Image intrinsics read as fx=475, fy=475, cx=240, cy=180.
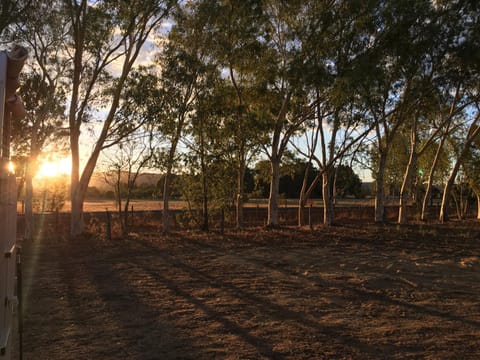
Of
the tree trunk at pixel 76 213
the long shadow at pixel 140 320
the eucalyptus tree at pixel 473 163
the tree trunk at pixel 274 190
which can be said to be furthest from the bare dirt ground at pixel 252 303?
the eucalyptus tree at pixel 473 163

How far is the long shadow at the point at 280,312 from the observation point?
5754 millimetres

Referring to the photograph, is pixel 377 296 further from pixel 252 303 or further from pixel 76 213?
pixel 76 213

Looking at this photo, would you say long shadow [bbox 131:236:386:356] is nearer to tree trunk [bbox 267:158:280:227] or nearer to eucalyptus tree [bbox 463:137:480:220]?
tree trunk [bbox 267:158:280:227]

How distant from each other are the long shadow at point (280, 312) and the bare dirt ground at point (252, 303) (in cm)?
2

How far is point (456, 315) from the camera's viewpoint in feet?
23.0

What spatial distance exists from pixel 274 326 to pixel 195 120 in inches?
561

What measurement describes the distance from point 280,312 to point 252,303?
2.35ft

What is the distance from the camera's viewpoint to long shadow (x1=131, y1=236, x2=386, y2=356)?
18.9 feet

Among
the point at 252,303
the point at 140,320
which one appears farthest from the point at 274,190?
the point at 140,320

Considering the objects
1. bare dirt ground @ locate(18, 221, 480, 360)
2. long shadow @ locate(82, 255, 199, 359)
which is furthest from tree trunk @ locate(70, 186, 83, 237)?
long shadow @ locate(82, 255, 199, 359)

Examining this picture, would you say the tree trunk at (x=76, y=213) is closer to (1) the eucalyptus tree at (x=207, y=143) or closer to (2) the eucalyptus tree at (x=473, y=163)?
(1) the eucalyptus tree at (x=207, y=143)

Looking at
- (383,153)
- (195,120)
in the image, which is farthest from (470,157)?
(195,120)

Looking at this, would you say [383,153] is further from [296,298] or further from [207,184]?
[296,298]

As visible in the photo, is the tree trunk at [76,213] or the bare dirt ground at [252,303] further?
the tree trunk at [76,213]
